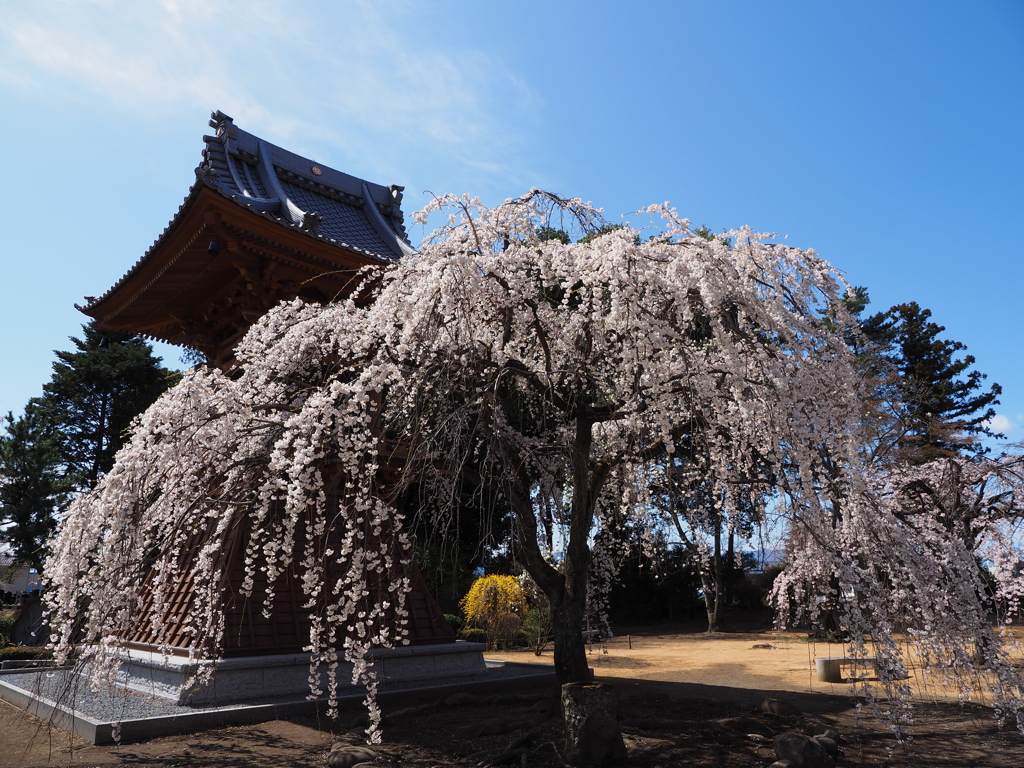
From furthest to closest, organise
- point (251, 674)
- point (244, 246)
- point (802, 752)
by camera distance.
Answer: point (244, 246), point (251, 674), point (802, 752)

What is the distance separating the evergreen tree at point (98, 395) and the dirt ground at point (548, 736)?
16.8 meters

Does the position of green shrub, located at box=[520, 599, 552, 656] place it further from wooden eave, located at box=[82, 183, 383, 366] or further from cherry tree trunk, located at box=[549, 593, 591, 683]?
wooden eave, located at box=[82, 183, 383, 366]

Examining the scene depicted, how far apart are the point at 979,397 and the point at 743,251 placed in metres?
24.5

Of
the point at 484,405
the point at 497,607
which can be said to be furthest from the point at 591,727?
the point at 497,607

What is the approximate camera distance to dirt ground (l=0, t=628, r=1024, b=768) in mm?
4664

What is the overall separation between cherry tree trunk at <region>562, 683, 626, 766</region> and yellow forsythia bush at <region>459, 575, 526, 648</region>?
9415mm

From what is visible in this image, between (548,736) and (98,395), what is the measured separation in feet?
76.0

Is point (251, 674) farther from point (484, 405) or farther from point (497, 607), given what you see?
point (497, 607)

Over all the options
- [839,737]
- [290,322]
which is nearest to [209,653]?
[290,322]

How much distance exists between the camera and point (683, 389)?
506cm

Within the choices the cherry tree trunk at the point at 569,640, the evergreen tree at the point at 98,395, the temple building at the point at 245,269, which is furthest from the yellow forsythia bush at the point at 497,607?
the evergreen tree at the point at 98,395

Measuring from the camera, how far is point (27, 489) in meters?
17.7

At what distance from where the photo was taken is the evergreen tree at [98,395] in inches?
847

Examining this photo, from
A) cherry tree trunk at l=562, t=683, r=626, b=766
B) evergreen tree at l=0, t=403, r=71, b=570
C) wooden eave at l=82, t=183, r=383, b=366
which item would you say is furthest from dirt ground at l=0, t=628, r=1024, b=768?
evergreen tree at l=0, t=403, r=71, b=570
